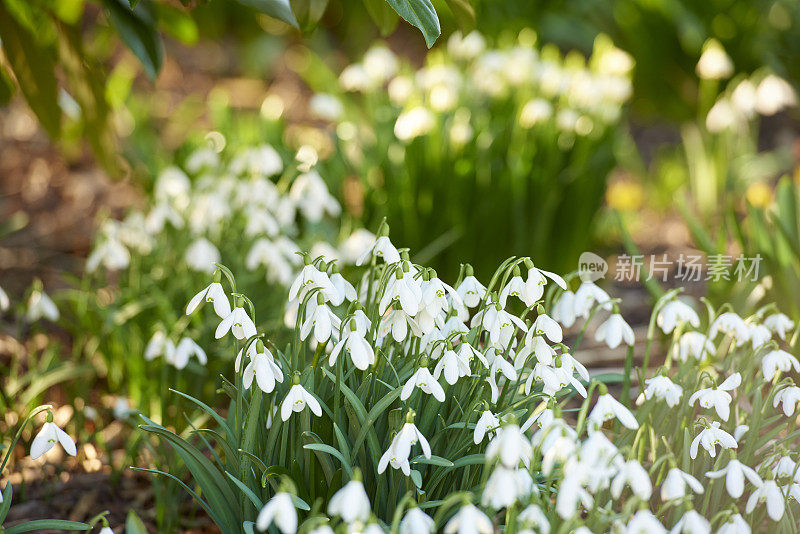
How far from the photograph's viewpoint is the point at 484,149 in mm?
2490

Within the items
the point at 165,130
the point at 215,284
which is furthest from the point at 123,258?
the point at 165,130

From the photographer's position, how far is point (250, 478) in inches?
54.0

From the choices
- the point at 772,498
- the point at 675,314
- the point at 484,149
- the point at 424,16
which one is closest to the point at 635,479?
the point at 772,498

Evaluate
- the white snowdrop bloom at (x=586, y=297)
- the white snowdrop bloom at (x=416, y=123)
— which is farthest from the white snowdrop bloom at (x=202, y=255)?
the white snowdrop bloom at (x=586, y=297)

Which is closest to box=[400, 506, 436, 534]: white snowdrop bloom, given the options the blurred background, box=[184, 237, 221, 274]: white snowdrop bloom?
the blurred background

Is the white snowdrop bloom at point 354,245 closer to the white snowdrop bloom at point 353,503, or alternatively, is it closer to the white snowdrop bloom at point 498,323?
the white snowdrop bloom at point 498,323

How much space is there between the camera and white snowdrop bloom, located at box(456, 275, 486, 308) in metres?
1.38

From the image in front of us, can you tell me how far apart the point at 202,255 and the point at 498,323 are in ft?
3.44

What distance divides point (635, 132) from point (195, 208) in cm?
339

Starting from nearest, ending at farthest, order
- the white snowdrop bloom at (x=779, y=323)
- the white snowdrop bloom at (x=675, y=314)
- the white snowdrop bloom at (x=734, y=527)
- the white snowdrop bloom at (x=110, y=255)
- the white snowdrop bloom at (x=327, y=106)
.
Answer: the white snowdrop bloom at (x=734, y=527), the white snowdrop bloom at (x=675, y=314), the white snowdrop bloom at (x=779, y=323), the white snowdrop bloom at (x=110, y=255), the white snowdrop bloom at (x=327, y=106)

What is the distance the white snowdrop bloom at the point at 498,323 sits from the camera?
1.28 metres

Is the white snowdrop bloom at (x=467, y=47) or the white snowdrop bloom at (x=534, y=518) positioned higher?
the white snowdrop bloom at (x=467, y=47)

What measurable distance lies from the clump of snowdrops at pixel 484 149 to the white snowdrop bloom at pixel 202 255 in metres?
0.58

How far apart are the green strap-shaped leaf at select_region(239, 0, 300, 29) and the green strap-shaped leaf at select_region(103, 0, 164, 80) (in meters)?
0.34
